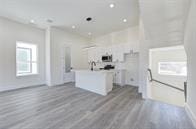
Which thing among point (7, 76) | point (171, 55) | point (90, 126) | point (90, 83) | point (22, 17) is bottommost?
point (90, 126)

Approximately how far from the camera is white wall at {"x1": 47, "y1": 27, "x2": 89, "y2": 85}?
5.96m

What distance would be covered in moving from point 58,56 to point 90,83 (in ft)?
8.43

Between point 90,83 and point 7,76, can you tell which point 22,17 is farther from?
point 90,83

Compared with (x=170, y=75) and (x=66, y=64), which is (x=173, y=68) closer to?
(x=170, y=75)

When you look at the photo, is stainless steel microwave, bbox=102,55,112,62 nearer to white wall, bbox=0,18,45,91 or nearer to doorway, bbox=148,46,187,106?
doorway, bbox=148,46,187,106

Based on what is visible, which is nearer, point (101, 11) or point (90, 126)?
point (90, 126)

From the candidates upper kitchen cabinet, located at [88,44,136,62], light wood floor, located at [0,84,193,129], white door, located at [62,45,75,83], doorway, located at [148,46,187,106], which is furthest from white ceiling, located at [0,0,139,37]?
light wood floor, located at [0,84,193,129]

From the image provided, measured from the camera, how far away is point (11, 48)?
4953 millimetres

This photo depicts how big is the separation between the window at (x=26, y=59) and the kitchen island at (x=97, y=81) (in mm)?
2533

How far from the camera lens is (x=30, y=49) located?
5.88 meters

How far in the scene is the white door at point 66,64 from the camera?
21.7 ft

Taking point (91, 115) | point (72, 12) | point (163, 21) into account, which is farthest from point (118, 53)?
point (91, 115)

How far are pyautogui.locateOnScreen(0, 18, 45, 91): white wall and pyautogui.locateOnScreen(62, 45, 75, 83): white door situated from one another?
4.84ft

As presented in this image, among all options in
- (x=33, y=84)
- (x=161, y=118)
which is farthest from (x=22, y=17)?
(x=161, y=118)
